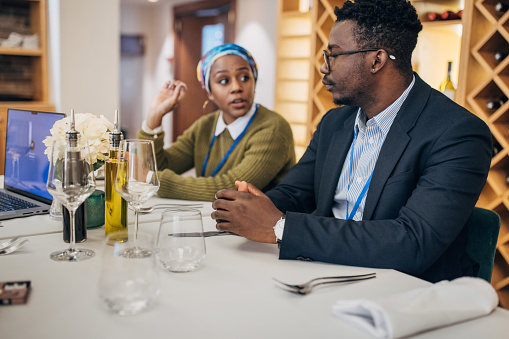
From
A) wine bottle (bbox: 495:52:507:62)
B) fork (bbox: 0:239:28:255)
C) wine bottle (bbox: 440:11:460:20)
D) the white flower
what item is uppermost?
wine bottle (bbox: 440:11:460:20)

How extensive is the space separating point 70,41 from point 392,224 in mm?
3558

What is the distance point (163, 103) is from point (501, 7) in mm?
1904

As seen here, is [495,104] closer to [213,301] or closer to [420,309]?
[420,309]

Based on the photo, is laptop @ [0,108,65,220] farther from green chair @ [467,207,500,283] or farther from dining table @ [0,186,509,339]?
green chair @ [467,207,500,283]

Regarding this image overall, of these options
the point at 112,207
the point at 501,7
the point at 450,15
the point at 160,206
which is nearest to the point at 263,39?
the point at 450,15

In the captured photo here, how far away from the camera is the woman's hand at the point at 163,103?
98.7 inches

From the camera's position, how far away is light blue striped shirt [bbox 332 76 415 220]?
1.61 meters

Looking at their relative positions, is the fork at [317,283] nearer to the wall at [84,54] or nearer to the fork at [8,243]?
the fork at [8,243]

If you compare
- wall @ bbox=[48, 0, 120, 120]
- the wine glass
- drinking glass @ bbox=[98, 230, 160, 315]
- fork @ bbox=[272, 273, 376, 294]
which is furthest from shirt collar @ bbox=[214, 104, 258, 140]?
wall @ bbox=[48, 0, 120, 120]

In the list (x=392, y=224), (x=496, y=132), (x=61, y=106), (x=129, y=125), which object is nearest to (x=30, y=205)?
(x=392, y=224)

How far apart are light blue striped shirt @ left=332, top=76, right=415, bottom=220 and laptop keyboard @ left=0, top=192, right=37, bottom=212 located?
103 cm

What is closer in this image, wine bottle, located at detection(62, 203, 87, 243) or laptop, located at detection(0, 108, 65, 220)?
wine bottle, located at detection(62, 203, 87, 243)

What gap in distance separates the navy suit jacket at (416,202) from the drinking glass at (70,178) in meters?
0.50

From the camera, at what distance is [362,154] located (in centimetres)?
166
